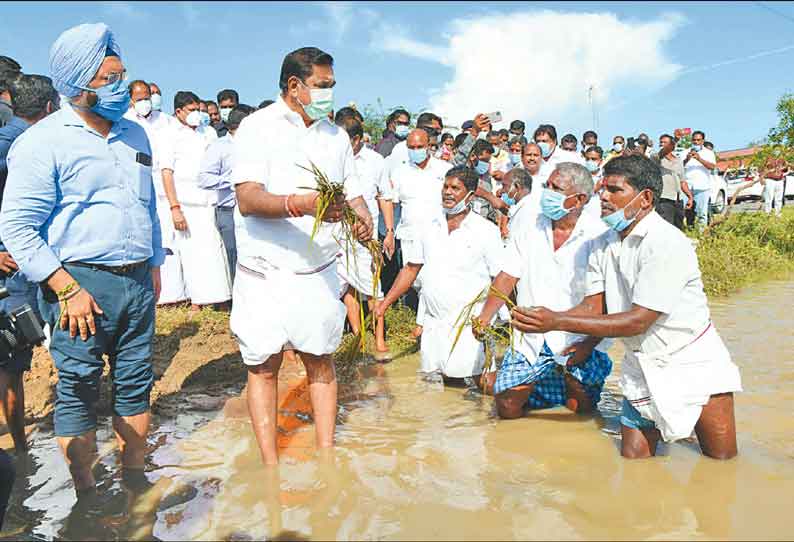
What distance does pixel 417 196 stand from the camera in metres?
7.41

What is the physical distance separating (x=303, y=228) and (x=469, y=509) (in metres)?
1.59

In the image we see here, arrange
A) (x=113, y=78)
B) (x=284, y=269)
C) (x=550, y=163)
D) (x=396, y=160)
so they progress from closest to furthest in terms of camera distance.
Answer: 1. (x=113, y=78)
2. (x=284, y=269)
3. (x=396, y=160)
4. (x=550, y=163)

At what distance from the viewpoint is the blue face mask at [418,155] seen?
741cm

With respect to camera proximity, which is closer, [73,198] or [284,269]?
[73,198]

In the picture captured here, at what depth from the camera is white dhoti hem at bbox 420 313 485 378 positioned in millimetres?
5465

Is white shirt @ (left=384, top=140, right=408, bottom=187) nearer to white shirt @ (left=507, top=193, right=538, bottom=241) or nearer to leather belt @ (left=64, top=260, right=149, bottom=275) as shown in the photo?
white shirt @ (left=507, top=193, right=538, bottom=241)

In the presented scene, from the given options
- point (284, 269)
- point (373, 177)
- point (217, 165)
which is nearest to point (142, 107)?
point (217, 165)

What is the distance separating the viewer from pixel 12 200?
125 inches

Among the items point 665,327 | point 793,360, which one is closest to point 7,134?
point 665,327

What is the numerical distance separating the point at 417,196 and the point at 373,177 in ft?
2.88

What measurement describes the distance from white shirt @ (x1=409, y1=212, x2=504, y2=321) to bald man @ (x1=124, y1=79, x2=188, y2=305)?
10.3 feet

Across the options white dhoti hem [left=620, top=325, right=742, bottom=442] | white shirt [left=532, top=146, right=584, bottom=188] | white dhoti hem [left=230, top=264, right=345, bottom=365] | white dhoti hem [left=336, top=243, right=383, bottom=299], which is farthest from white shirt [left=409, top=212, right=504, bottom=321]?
white shirt [left=532, top=146, right=584, bottom=188]

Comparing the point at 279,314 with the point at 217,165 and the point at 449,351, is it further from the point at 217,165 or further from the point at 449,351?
the point at 217,165

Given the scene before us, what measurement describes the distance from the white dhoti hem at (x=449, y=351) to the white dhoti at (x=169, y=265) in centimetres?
316
